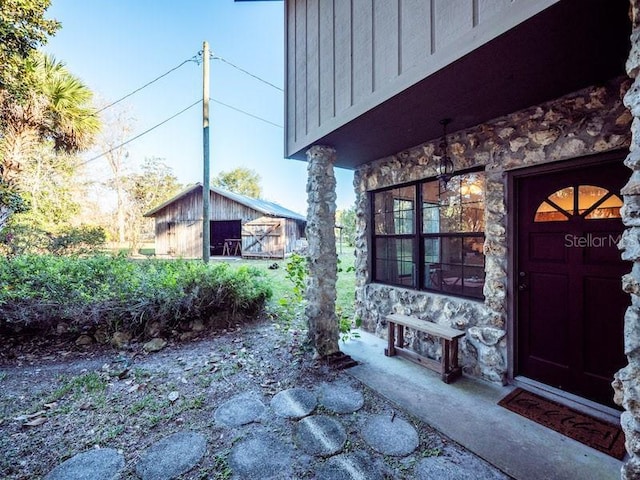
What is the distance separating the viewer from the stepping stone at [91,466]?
1697mm

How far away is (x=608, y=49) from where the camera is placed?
5.40 ft

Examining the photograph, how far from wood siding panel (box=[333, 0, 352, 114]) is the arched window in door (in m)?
1.94

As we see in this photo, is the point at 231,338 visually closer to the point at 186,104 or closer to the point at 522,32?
the point at 522,32

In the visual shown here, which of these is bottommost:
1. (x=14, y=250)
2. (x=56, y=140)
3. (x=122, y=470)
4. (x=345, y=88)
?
(x=122, y=470)

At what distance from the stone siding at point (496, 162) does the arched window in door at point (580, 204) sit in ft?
0.94

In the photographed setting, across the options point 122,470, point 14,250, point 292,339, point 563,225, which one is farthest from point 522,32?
point 14,250

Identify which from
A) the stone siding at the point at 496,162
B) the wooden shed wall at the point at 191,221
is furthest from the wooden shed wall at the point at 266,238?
the stone siding at the point at 496,162

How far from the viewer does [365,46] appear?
226cm

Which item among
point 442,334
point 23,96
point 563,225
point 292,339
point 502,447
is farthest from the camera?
point 23,96

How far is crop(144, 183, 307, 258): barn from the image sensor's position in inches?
566

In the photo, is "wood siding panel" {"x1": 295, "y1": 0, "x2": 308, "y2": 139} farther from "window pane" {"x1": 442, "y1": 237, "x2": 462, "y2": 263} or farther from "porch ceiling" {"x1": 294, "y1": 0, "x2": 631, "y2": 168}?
"window pane" {"x1": 442, "y1": 237, "x2": 462, "y2": 263}

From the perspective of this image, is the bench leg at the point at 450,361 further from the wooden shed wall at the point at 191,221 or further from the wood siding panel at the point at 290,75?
the wooden shed wall at the point at 191,221

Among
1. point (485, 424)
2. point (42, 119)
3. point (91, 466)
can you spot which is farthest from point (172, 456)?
point (42, 119)

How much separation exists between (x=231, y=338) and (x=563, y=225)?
12.9ft
